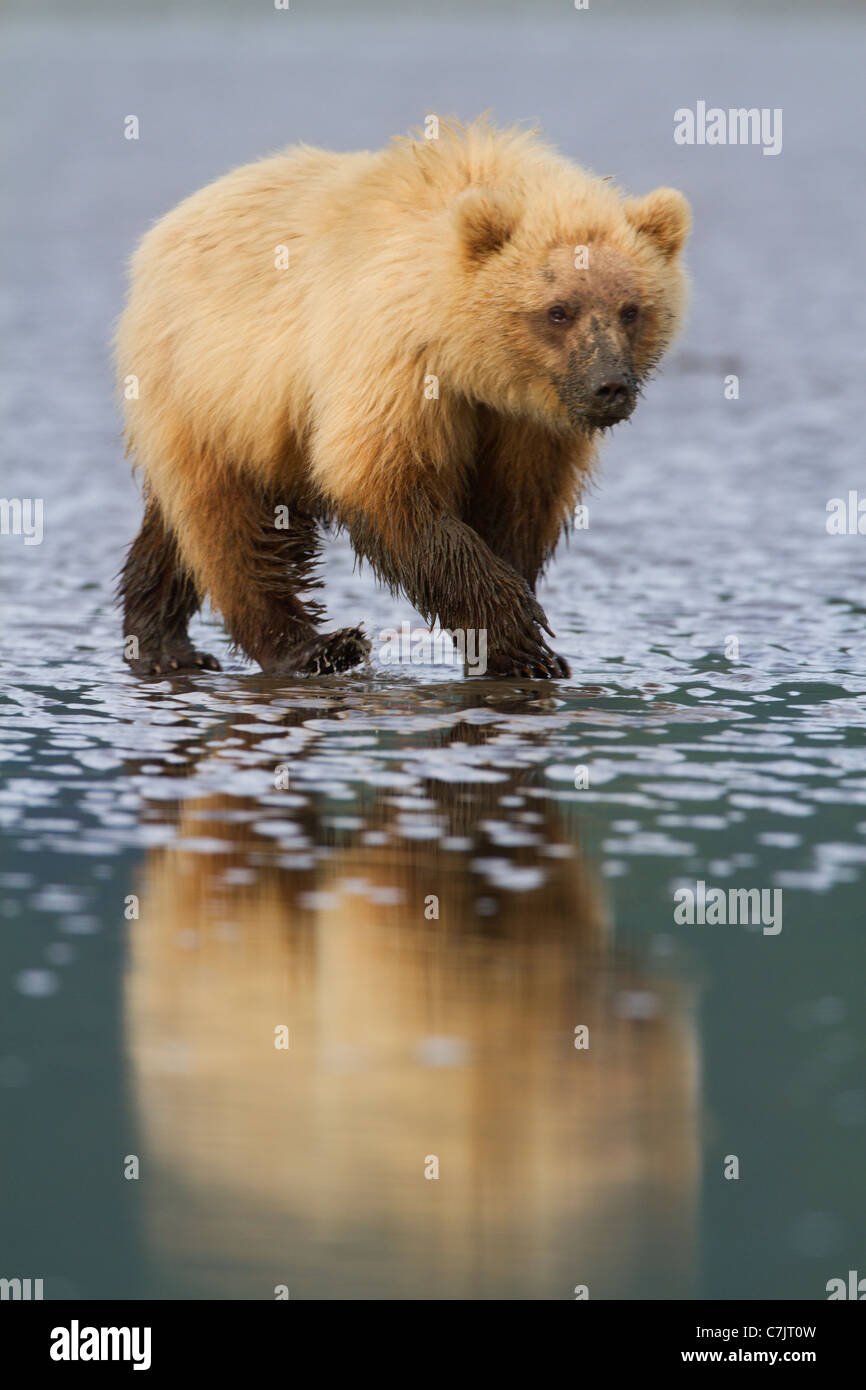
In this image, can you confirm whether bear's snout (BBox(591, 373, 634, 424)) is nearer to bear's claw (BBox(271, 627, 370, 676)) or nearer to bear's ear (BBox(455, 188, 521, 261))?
bear's ear (BBox(455, 188, 521, 261))

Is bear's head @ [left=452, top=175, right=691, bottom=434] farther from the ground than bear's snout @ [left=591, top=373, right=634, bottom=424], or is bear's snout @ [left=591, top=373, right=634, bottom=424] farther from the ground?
bear's head @ [left=452, top=175, right=691, bottom=434]

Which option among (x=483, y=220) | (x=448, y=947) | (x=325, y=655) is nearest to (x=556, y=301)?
(x=483, y=220)

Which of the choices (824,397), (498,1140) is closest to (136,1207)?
(498,1140)

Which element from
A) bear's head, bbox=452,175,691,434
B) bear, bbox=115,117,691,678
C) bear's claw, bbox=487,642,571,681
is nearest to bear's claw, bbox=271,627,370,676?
bear, bbox=115,117,691,678

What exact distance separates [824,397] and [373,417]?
9128 millimetres

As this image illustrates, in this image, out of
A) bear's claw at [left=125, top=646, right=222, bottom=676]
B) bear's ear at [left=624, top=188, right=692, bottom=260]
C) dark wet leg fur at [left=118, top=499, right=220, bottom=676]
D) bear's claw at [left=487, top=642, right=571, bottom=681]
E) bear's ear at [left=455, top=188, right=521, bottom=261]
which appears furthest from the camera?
dark wet leg fur at [left=118, top=499, right=220, bottom=676]

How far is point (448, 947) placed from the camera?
4598mm

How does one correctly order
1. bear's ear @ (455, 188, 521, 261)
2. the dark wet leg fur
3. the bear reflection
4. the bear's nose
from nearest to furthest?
the bear reflection < the bear's nose < bear's ear @ (455, 188, 521, 261) < the dark wet leg fur

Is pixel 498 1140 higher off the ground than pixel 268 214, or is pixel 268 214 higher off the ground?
pixel 268 214

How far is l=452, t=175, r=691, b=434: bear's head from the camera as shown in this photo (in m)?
6.64

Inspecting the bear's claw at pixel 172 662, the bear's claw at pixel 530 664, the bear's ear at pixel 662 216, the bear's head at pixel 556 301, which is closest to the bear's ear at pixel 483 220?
the bear's head at pixel 556 301

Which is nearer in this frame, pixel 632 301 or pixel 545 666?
pixel 632 301

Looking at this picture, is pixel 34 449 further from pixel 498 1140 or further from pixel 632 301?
pixel 498 1140

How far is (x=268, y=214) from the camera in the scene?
24.4 feet
